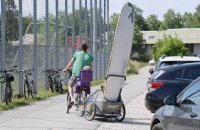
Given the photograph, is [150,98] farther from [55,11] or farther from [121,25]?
[55,11]

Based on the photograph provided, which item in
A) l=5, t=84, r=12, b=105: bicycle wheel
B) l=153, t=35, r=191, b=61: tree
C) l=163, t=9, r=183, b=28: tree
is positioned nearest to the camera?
l=5, t=84, r=12, b=105: bicycle wheel

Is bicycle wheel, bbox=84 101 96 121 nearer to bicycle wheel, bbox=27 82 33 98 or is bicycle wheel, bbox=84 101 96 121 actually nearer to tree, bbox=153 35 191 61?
bicycle wheel, bbox=27 82 33 98

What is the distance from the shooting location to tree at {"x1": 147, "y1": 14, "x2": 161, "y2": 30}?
14988cm

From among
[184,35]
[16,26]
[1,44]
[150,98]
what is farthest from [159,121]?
[184,35]

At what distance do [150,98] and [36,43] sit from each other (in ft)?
31.0

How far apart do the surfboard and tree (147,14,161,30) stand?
13559 centimetres

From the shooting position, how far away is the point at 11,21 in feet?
65.4

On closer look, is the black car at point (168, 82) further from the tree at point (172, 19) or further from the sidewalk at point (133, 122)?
the tree at point (172, 19)

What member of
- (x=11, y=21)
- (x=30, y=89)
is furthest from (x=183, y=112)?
(x=11, y=21)

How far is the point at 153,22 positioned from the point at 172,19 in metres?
5.81

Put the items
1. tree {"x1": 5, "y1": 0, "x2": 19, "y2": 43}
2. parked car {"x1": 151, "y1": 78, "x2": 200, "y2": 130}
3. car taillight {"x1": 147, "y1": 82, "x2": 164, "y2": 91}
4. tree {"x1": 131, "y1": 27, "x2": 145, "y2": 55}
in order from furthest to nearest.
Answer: tree {"x1": 131, "y1": 27, "x2": 145, "y2": 55}, tree {"x1": 5, "y1": 0, "x2": 19, "y2": 43}, car taillight {"x1": 147, "y1": 82, "x2": 164, "y2": 91}, parked car {"x1": 151, "y1": 78, "x2": 200, "y2": 130}

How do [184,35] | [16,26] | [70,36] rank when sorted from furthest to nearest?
[184,35], [70,36], [16,26]

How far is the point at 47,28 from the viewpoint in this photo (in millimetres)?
24312

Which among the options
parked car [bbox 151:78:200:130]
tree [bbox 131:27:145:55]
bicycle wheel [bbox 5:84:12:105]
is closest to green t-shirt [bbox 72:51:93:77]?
bicycle wheel [bbox 5:84:12:105]
